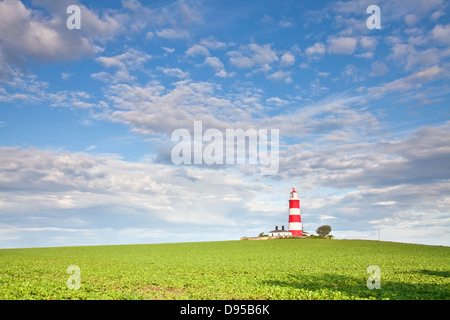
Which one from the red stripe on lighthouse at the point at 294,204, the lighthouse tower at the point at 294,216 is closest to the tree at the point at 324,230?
the lighthouse tower at the point at 294,216

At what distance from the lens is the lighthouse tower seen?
89.7 meters

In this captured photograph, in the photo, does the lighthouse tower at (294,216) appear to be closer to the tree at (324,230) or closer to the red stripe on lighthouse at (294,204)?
the red stripe on lighthouse at (294,204)

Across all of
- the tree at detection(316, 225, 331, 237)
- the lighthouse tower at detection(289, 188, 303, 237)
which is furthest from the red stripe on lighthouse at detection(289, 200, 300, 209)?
the tree at detection(316, 225, 331, 237)

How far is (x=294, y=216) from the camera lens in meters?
90.6

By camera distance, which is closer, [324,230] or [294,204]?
[294,204]

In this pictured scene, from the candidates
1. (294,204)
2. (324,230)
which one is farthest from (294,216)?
(324,230)

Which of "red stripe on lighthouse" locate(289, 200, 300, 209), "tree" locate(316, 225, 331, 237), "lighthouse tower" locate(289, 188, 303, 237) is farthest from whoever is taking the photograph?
"tree" locate(316, 225, 331, 237)

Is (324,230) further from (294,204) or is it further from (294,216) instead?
(294,204)

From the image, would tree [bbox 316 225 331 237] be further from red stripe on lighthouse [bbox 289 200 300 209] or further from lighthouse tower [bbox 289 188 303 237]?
red stripe on lighthouse [bbox 289 200 300 209]

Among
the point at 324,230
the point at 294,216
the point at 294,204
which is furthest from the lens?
the point at 324,230

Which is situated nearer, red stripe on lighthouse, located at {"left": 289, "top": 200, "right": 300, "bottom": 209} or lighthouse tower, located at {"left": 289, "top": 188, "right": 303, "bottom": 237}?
red stripe on lighthouse, located at {"left": 289, "top": 200, "right": 300, "bottom": 209}

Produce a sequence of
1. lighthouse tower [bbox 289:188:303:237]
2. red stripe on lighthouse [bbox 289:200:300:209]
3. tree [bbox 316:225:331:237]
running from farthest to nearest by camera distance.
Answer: tree [bbox 316:225:331:237], lighthouse tower [bbox 289:188:303:237], red stripe on lighthouse [bbox 289:200:300:209]
